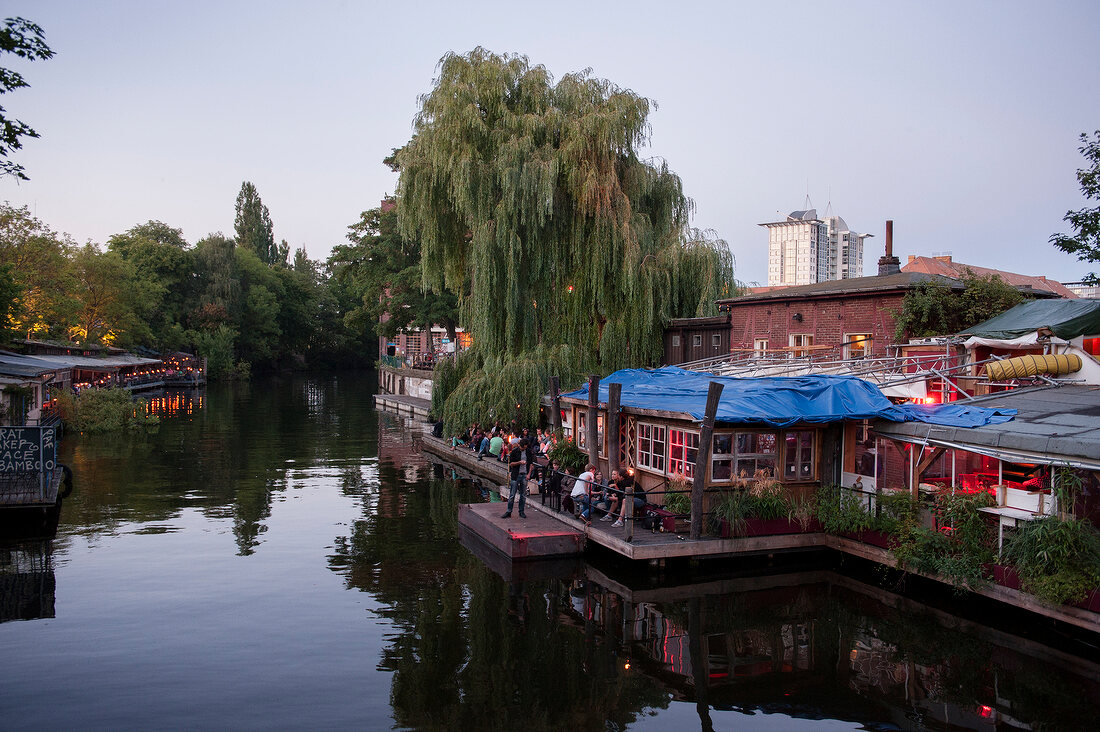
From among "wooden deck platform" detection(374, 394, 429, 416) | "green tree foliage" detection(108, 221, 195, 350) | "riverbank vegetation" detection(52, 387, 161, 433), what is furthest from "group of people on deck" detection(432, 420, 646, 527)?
"green tree foliage" detection(108, 221, 195, 350)

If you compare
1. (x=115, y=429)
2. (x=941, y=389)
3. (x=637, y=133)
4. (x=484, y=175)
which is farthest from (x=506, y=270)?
(x=115, y=429)

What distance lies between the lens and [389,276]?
54.1 m

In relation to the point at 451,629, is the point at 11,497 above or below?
above

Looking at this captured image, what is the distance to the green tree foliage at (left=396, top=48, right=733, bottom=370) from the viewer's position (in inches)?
1088

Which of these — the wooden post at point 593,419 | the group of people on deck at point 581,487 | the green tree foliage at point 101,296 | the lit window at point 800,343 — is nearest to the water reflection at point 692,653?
the group of people on deck at point 581,487

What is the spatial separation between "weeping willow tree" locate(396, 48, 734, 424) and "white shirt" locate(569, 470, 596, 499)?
8936 millimetres

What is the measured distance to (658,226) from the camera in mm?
32656

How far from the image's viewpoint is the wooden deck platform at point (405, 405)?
167 ft

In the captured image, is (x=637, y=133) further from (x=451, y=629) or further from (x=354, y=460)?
(x=451, y=629)

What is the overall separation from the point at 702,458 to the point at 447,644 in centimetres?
641

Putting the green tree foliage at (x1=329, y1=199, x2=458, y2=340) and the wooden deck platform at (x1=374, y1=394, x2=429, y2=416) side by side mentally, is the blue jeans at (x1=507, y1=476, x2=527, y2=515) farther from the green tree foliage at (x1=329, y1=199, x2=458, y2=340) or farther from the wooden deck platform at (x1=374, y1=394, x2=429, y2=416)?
the green tree foliage at (x1=329, y1=199, x2=458, y2=340)

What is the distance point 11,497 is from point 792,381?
18.3 m

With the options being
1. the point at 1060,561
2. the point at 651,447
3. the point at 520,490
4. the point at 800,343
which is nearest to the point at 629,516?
the point at 520,490

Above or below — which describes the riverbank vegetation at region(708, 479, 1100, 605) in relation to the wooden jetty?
above
